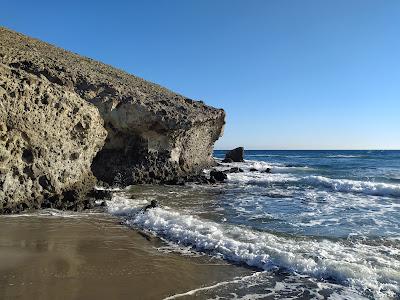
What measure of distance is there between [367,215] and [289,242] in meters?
5.89

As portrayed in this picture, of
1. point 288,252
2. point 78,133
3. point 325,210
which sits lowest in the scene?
point 325,210

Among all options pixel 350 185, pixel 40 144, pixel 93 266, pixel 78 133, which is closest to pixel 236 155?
pixel 350 185

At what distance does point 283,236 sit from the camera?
35.7 feet

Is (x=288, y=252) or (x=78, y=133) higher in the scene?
(x=78, y=133)

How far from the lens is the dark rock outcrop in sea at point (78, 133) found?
1390 centimetres

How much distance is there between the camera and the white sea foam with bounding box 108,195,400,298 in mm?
7559

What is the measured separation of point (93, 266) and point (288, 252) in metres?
4.20

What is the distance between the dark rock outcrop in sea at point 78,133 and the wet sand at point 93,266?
11.1 feet

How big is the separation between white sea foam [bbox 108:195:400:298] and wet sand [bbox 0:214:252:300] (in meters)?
0.68

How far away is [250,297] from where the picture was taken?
6.63 meters

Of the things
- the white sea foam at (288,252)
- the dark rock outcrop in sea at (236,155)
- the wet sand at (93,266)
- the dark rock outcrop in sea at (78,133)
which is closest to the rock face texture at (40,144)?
the dark rock outcrop in sea at (78,133)

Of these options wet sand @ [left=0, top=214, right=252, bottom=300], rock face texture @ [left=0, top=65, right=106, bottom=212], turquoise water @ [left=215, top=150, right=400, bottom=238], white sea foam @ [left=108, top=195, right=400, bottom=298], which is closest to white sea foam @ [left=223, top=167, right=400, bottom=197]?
turquoise water @ [left=215, top=150, right=400, bottom=238]

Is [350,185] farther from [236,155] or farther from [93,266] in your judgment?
[236,155]

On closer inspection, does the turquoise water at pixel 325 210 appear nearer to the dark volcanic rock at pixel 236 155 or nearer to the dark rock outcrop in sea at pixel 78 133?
the dark rock outcrop in sea at pixel 78 133
